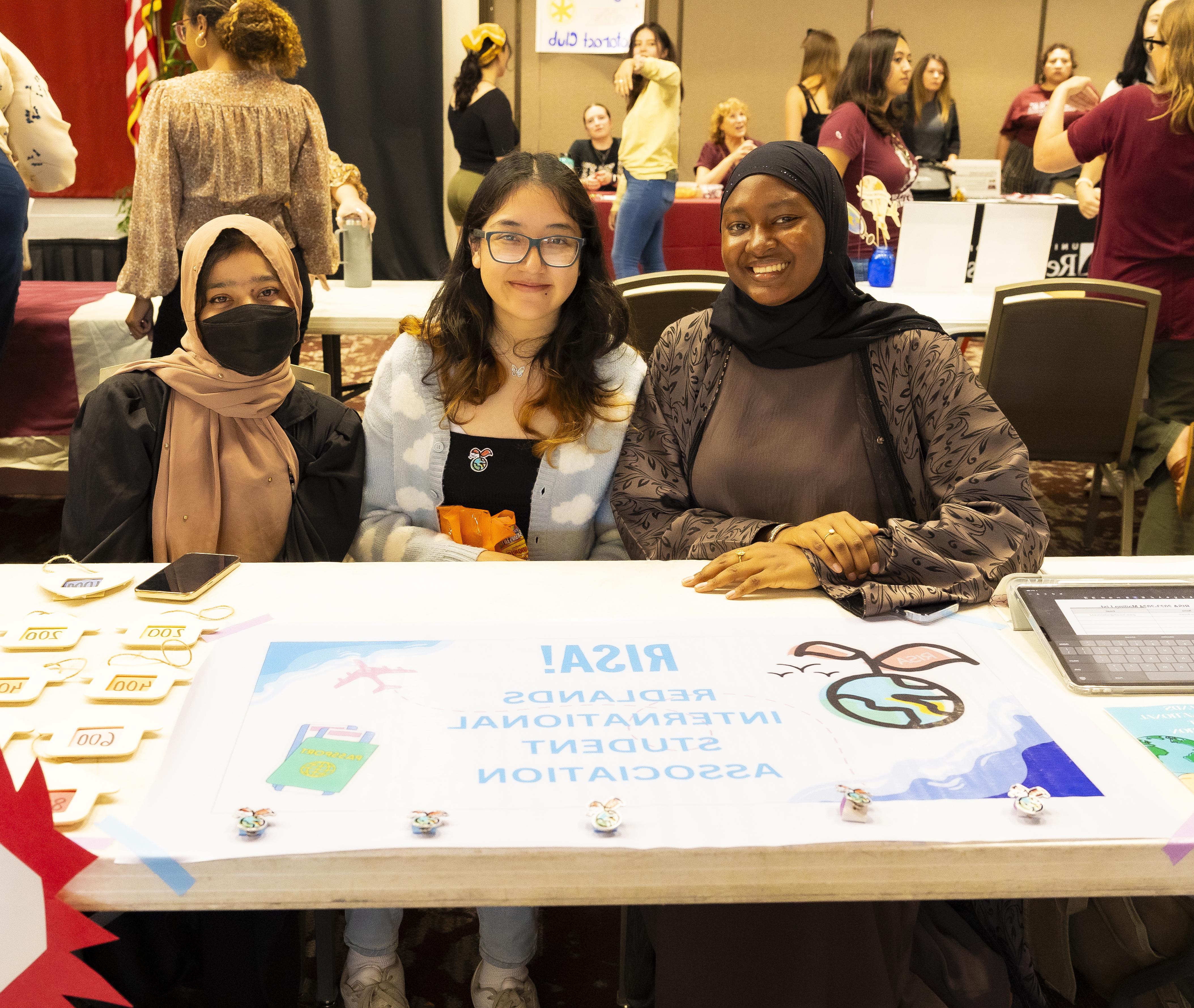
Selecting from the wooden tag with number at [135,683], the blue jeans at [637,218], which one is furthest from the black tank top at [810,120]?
the wooden tag with number at [135,683]

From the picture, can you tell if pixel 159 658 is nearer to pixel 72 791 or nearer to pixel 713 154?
pixel 72 791

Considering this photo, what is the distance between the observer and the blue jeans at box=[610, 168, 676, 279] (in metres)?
4.54

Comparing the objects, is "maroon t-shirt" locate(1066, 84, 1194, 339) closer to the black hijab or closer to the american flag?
the black hijab

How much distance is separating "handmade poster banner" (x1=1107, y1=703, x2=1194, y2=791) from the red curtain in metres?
6.70

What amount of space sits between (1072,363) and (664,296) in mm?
1190

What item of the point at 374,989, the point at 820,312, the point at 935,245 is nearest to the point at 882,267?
the point at 935,245

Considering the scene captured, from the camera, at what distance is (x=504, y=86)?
26.0ft

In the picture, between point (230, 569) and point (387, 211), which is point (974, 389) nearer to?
point (230, 569)

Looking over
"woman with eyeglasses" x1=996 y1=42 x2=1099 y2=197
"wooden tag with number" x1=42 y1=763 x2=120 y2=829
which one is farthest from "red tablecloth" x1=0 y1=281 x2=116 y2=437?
"woman with eyeglasses" x1=996 y1=42 x2=1099 y2=197

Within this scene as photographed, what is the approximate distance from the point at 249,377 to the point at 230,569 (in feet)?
1.41

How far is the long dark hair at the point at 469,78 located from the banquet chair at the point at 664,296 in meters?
2.59

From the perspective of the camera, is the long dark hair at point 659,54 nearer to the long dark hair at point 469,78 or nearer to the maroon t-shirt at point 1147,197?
the long dark hair at point 469,78

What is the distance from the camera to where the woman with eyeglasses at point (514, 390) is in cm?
165

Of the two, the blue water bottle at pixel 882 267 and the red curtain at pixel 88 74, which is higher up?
the red curtain at pixel 88 74
